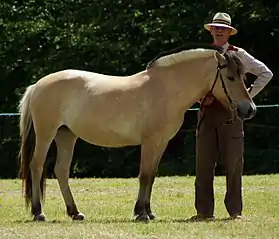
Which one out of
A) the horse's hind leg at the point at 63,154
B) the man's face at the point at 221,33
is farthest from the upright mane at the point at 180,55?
the horse's hind leg at the point at 63,154

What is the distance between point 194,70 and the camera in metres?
8.97

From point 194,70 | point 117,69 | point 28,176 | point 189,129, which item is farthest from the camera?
point 117,69

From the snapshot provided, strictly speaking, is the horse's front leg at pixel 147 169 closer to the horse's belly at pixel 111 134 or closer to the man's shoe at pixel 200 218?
the horse's belly at pixel 111 134

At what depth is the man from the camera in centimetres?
897

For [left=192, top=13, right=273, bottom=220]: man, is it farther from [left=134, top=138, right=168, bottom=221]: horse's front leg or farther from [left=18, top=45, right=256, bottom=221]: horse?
[left=134, top=138, right=168, bottom=221]: horse's front leg

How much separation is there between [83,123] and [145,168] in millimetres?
872

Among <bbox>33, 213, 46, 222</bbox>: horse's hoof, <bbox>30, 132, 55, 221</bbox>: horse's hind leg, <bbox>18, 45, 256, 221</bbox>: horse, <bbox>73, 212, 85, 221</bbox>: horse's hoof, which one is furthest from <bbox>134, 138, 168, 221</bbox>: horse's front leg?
<bbox>30, 132, 55, 221</bbox>: horse's hind leg

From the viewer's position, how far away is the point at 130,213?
32.8 ft

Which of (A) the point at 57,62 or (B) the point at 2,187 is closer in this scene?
(B) the point at 2,187

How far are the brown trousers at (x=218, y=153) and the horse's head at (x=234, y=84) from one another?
211 millimetres

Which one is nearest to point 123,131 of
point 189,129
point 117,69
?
point 189,129

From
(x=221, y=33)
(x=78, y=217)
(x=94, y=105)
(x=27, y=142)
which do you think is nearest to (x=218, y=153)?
(x=221, y=33)

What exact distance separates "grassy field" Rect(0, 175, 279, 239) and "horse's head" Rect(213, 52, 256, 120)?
3.70 feet

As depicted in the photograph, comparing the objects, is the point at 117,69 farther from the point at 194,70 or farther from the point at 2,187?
the point at 194,70
